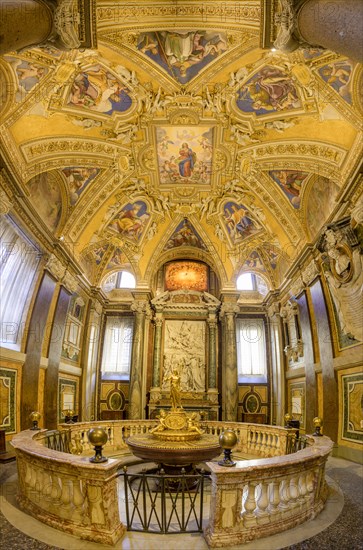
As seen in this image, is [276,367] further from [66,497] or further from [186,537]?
[66,497]

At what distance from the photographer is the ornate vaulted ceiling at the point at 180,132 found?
7.87 meters

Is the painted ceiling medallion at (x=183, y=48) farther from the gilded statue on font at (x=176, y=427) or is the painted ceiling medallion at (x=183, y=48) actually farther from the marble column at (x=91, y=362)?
the marble column at (x=91, y=362)

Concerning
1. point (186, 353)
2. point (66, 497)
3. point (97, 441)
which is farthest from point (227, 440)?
point (186, 353)

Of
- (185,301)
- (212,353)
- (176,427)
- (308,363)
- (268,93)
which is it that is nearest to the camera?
(176,427)

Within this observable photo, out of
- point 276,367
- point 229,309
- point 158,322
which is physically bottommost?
point 276,367

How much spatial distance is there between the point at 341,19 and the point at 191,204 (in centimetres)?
1116

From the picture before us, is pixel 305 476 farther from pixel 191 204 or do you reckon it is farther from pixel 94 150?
pixel 191 204

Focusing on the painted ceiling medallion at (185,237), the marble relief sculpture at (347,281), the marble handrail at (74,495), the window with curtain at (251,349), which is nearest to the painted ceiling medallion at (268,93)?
the marble relief sculpture at (347,281)

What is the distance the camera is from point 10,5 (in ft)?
12.4

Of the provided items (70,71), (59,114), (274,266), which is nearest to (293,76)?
(70,71)

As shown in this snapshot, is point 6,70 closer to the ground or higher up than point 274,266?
higher up

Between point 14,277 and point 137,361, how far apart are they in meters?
6.97

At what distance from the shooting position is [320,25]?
403cm

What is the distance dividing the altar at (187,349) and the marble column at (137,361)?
62cm
